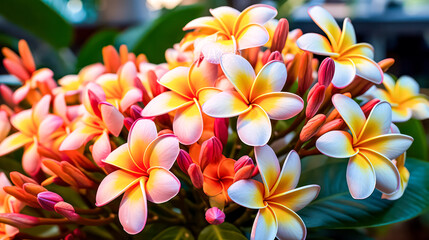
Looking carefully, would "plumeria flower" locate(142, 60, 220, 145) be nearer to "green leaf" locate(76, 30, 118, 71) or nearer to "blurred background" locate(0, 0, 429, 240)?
"blurred background" locate(0, 0, 429, 240)

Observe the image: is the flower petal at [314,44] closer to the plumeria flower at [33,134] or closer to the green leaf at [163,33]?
the plumeria flower at [33,134]

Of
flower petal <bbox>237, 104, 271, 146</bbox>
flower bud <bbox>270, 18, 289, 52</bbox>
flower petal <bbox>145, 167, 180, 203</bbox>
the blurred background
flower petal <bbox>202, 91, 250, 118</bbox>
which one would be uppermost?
flower bud <bbox>270, 18, 289, 52</bbox>

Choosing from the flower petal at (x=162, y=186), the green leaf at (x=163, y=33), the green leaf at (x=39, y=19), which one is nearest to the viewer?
the flower petal at (x=162, y=186)

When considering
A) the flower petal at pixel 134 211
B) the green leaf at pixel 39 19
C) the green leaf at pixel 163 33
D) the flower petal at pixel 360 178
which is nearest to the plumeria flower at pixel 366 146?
the flower petal at pixel 360 178

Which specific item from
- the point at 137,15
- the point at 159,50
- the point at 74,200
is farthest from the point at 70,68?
the point at 137,15

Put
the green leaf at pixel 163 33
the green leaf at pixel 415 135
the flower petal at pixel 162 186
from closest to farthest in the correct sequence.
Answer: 1. the flower petal at pixel 162 186
2. the green leaf at pixel 415 135
3. the green leaf at pixel 163 33

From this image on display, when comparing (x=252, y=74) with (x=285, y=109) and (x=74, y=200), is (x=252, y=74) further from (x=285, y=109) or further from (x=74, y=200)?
(x=74, y=200)

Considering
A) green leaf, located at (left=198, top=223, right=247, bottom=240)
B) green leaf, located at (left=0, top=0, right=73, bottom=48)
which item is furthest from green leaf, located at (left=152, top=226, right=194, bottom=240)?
green leaf, located at (left=0, top=0, right=73, bottom=48)
